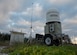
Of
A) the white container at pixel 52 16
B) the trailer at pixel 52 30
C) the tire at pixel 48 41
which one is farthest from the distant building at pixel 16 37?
the white container at pixel 52 16

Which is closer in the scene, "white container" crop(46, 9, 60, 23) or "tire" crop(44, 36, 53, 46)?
"tire" crop(44, 36, 53, 46)

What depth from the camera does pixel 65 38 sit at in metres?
15.6

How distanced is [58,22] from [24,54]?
36.3ft

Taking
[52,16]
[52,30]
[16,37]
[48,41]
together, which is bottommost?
[48,41]

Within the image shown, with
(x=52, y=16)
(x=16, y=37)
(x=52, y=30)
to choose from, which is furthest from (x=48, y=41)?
(x=16, y=37)

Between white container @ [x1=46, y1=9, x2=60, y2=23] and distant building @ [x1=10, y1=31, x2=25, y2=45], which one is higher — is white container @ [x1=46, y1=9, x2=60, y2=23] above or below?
above

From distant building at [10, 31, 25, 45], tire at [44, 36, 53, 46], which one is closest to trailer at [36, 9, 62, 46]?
tire at [44, 36, 53, 46]

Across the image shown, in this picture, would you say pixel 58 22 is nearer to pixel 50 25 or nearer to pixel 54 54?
pixel 50 25

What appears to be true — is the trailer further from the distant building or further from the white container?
the distant building

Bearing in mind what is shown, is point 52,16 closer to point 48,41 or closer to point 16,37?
point 48,41

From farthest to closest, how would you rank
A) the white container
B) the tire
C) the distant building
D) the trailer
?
the distant building, the white container, the trailer, the tire

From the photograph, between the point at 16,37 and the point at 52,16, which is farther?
the point at 16,37

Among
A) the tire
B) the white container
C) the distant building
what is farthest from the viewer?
the distant building

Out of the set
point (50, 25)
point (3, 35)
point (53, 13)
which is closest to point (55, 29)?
point (50, 25)
